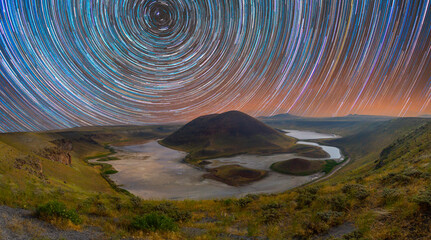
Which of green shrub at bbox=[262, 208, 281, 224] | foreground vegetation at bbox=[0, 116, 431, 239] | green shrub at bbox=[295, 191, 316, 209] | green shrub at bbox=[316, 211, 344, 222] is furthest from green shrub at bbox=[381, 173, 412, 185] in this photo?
green shrub at bbox=[262, 208, 281, 224]

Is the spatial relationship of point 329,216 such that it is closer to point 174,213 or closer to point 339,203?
point 339,203

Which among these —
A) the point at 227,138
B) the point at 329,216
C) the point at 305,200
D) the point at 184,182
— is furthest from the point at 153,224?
the point at 227,138

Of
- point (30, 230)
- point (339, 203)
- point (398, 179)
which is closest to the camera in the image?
point (30, 230)

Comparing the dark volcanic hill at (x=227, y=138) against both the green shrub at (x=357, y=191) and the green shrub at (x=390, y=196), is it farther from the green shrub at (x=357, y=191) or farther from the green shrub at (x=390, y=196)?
the green shrub at (x=390, y=196)

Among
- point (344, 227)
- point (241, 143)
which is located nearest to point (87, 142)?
point (241, 143)

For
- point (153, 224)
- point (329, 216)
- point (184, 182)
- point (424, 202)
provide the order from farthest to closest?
point (184, 182)
point (329, 216)
point (153, 224)
point (424, 202)

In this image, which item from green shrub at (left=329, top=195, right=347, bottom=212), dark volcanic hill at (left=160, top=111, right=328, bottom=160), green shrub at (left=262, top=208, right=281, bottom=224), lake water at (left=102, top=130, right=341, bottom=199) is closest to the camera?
green shrub at (left=329, top=195, right=347, bottom=212)

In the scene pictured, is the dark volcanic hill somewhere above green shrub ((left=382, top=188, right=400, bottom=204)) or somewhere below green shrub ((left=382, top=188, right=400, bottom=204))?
below

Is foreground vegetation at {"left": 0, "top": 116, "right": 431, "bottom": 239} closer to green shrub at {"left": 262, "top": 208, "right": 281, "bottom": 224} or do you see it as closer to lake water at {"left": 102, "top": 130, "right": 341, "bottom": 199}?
green shrub at {"left": 262, "top": 208, "right": 281, "bottom": 224}

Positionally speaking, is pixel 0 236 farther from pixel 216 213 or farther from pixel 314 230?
pixel 314 230
